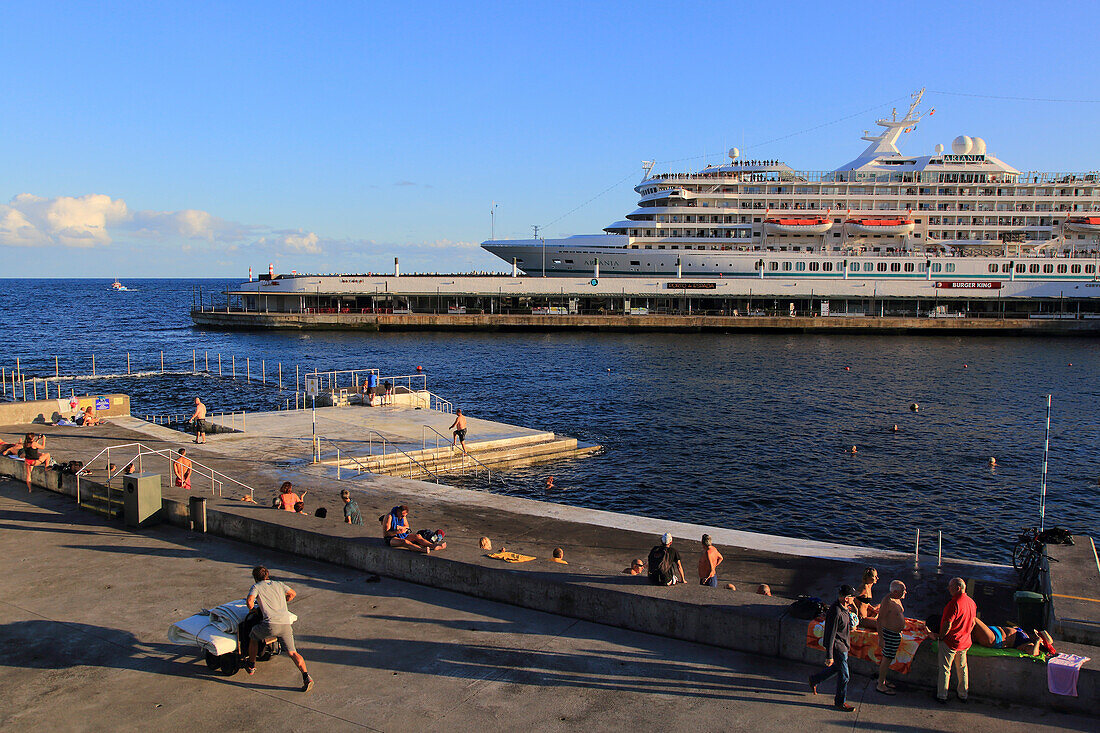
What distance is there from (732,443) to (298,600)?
26015 millimetres

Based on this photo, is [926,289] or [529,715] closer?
[529,715]

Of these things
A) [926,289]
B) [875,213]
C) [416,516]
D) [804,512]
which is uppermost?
[875,213]

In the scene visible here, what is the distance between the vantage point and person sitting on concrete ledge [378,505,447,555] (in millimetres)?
11531

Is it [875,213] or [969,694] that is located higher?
[875,213]

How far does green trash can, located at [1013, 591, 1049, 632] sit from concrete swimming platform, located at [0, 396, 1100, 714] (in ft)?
3.95

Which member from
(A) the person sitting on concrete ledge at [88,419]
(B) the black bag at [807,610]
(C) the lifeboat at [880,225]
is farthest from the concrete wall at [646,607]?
(C) the lifeboat at [880,225]

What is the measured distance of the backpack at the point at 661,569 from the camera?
10.2m

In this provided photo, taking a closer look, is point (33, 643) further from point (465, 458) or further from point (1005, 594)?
point (465, 458)

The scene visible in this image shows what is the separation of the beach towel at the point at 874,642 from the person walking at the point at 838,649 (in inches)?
12.4

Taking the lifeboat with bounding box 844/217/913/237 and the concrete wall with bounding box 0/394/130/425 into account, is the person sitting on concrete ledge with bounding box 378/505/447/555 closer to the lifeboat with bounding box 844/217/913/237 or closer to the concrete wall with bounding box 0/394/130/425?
the concrete wall with bounding box 0/394/130/425

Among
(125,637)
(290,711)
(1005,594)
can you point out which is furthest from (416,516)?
(1005,594)

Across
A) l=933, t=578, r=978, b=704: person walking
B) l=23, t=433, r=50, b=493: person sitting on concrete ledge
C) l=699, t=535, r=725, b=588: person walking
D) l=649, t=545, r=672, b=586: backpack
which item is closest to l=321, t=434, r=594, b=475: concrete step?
l=23, t=433, r=50, b=493: person sitting on concrete ledge

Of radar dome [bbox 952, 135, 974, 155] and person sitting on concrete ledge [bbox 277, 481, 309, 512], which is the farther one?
radar dome [bbox 952, 135, 974, 155]

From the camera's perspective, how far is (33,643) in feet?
30.5
